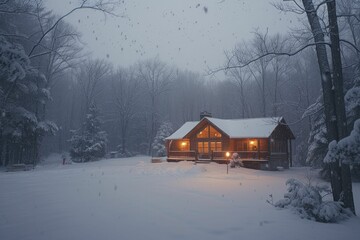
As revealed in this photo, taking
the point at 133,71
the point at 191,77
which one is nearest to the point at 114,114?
the point at 133,71

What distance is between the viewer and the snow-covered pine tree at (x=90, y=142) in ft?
125

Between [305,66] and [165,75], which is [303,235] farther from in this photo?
[165,75]

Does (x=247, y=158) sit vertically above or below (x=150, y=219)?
above

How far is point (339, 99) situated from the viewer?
27.7 ft

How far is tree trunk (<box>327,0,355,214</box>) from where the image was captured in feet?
26.8

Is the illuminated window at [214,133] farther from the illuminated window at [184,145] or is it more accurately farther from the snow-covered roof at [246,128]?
the illuminated window at [184,145]

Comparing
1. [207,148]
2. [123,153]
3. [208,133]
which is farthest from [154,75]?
[207,148]

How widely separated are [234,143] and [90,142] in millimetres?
21406

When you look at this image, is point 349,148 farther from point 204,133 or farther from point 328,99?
point 204,133

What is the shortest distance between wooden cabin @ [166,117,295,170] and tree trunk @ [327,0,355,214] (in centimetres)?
1851

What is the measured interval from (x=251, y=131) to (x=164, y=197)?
2047 centimetres

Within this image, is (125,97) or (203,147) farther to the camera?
(125,97)

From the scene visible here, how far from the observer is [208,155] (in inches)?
1212

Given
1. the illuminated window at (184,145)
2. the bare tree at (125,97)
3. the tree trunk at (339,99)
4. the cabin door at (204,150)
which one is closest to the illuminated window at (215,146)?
the cabin door at (204,150)
